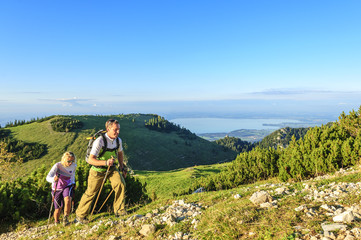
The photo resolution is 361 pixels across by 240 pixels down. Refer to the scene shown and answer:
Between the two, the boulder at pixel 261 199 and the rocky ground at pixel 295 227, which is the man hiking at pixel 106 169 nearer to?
the rocky ground at pixel 295 227

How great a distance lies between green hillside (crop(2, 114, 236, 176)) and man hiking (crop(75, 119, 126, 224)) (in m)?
57.8

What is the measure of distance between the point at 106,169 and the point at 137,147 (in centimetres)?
7924

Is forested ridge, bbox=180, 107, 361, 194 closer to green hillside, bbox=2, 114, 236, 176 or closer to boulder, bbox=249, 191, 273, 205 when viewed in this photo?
boulder, bbox=249, 191, 273, 205

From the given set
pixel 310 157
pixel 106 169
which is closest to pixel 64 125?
pixel 106 169

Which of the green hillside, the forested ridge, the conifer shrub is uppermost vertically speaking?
the forested ridge

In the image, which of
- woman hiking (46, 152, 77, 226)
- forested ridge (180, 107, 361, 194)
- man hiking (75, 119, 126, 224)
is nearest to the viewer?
man hiking (75, 119, 126, 224)

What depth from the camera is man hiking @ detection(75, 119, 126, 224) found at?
6.28m

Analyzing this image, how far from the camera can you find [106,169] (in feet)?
21.6

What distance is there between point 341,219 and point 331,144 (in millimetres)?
9177

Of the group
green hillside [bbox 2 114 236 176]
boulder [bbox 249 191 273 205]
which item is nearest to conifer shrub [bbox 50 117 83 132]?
green hillside [bbox 2 114 236 176]

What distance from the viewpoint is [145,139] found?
91.8m

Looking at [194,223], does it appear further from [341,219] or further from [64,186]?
[64,186]

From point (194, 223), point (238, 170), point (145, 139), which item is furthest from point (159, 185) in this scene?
point (145, 139)

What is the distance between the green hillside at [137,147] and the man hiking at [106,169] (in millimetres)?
57828
